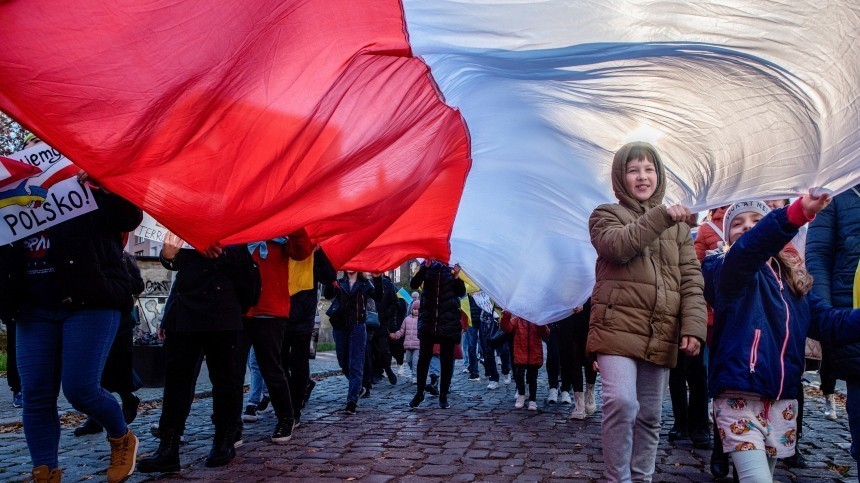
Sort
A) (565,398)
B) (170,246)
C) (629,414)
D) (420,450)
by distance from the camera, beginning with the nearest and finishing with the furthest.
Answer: (629,414)
(170,246)
(420,450)
(565,398)

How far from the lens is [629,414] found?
369 centimetres

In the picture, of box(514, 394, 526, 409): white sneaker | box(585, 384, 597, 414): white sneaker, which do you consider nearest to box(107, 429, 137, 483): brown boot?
box(585, 384, 597, 414): white sneaker

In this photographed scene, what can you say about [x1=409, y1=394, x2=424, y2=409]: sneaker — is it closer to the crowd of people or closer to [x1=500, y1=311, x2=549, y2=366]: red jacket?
[x1=500, y1=311, x2=549, y2=366]: red jacket

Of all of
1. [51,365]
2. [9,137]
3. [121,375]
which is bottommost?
[121,375]

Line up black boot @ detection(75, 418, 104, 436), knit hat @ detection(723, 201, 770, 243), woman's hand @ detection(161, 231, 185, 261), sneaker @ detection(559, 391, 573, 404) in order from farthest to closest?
sneaker @ detection(559, 391, 573, 404) → black boot @ detection(75, 418, 104, 436) → woman's hand @ detection(161, 231, 185, 261) → knit hat @ detection(723, 201, 770, 243)

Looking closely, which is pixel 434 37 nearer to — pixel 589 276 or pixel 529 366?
pixel 589 276

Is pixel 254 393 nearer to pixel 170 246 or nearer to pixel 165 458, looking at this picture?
pixel 165 458

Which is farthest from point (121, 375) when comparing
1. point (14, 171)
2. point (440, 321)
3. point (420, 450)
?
point (440, 321)

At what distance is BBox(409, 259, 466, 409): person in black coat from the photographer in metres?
9.08

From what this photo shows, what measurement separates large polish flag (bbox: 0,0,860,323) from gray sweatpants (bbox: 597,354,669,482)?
40.1 inches

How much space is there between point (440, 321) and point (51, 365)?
17.6 ft

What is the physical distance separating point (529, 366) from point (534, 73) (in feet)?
19.1

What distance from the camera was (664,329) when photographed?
381 cm

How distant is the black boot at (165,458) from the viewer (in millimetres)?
4848
